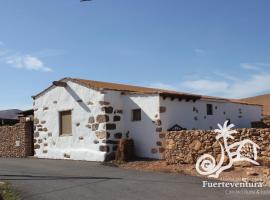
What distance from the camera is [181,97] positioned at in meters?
18.6

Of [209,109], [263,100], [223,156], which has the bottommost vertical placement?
[223,156]

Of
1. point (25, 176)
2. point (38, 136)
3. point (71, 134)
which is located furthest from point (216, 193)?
point (38, 136)

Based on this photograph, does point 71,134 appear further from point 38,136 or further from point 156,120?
point 156,120

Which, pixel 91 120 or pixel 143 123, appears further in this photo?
pixel 91 120

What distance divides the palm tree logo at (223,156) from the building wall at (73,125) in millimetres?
5664

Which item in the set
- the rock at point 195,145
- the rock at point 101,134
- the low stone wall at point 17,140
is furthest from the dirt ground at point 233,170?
the low stone wall at point 17,140

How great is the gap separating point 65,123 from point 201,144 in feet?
28.1

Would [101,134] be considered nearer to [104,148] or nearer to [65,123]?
[104,148]

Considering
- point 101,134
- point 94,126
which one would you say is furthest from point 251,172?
point 94,126

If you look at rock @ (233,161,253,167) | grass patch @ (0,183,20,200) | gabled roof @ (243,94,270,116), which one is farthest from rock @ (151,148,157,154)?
gabled roof @ (243,94,270,116)

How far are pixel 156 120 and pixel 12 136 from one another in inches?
392

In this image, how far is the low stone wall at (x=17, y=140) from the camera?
22734 millimetres

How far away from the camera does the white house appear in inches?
703

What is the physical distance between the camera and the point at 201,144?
1434cm
